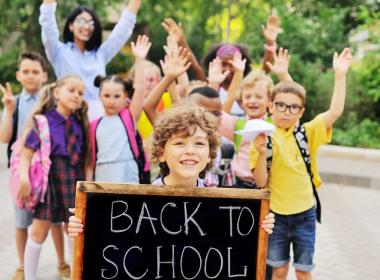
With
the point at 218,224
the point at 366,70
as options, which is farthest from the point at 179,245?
the point at 366,70

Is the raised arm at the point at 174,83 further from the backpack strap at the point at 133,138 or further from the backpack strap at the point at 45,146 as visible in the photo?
the backpack strap at the point at 45,146

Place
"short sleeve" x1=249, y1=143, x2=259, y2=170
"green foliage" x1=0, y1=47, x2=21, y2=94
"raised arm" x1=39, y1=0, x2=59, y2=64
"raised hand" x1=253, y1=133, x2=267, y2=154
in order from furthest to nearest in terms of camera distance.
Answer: "green foliage" x1=0, y1=47, x2=21, y2=94 < "raised arm" x1=39, y1=0, x2=59, y2=64 < "short sleeve" x1=249, y1=143, x2=259, y2=170 < "raised hand" x1=253, y1=133, x2=267, y2=154

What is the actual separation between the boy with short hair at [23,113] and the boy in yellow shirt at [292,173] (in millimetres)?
1901

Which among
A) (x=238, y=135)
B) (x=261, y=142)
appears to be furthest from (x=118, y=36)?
(x=261, y=142)

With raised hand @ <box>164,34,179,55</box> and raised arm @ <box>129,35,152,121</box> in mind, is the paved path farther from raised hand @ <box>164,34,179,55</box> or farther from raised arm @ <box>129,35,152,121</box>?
raised hand @ <box>164,34,179,55</box>

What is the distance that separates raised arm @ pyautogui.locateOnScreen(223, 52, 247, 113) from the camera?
15.8 ft

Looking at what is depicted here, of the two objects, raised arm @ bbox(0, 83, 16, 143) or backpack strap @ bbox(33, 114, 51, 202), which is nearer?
backpack strap @ bbox(33, 114, 51, 202)

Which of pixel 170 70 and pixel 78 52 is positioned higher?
pixel 78 52

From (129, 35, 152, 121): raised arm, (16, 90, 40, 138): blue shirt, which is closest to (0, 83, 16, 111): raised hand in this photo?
(16, 90, 40, 138): blue shirt

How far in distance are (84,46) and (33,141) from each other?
1.43m

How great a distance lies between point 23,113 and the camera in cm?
454

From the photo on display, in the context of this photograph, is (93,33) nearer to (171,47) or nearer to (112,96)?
(171,47)

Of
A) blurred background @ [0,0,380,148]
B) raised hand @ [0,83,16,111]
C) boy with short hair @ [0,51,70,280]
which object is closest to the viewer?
raised hand @ [0,83,16,111]

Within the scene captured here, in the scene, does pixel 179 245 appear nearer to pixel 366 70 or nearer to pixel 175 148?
pixel 175 148
